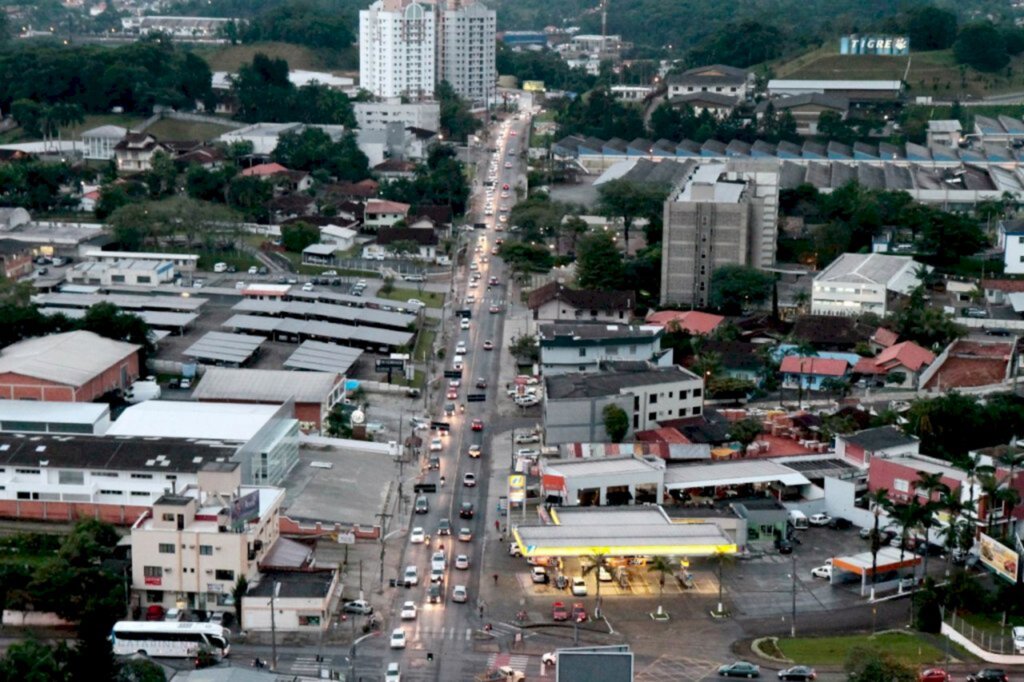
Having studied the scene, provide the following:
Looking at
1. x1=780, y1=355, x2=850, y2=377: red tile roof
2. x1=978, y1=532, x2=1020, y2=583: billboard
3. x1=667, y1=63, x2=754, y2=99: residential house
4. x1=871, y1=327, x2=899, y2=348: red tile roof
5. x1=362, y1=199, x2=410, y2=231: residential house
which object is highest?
x1=667, y1=63, x2=754, y2=99: residential house

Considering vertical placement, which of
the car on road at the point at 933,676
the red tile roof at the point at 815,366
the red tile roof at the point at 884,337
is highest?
the red tile roof at the point at 884,337

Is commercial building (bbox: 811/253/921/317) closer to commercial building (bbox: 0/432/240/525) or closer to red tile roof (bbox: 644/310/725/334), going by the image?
red tile roof (bbox: 644/310/725/334)

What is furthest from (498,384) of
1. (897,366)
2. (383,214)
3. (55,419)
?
(383,214)

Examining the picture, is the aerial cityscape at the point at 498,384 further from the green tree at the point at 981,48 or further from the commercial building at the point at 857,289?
the green tree at the point at 981,48

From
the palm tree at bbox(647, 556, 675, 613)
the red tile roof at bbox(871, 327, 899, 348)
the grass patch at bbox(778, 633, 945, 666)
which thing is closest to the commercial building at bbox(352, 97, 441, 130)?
the red tile roof at bbox(871, 327, 899, 348)

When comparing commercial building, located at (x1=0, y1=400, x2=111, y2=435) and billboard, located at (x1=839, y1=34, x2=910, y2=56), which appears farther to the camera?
billboard, located at (x1=839, y1=34, x2=910, y2=56)

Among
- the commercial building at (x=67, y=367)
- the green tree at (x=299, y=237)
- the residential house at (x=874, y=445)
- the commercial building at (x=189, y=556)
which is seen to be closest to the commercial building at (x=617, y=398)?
the residential house at (x=874, y=445)

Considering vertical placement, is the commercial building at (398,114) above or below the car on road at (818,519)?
above
